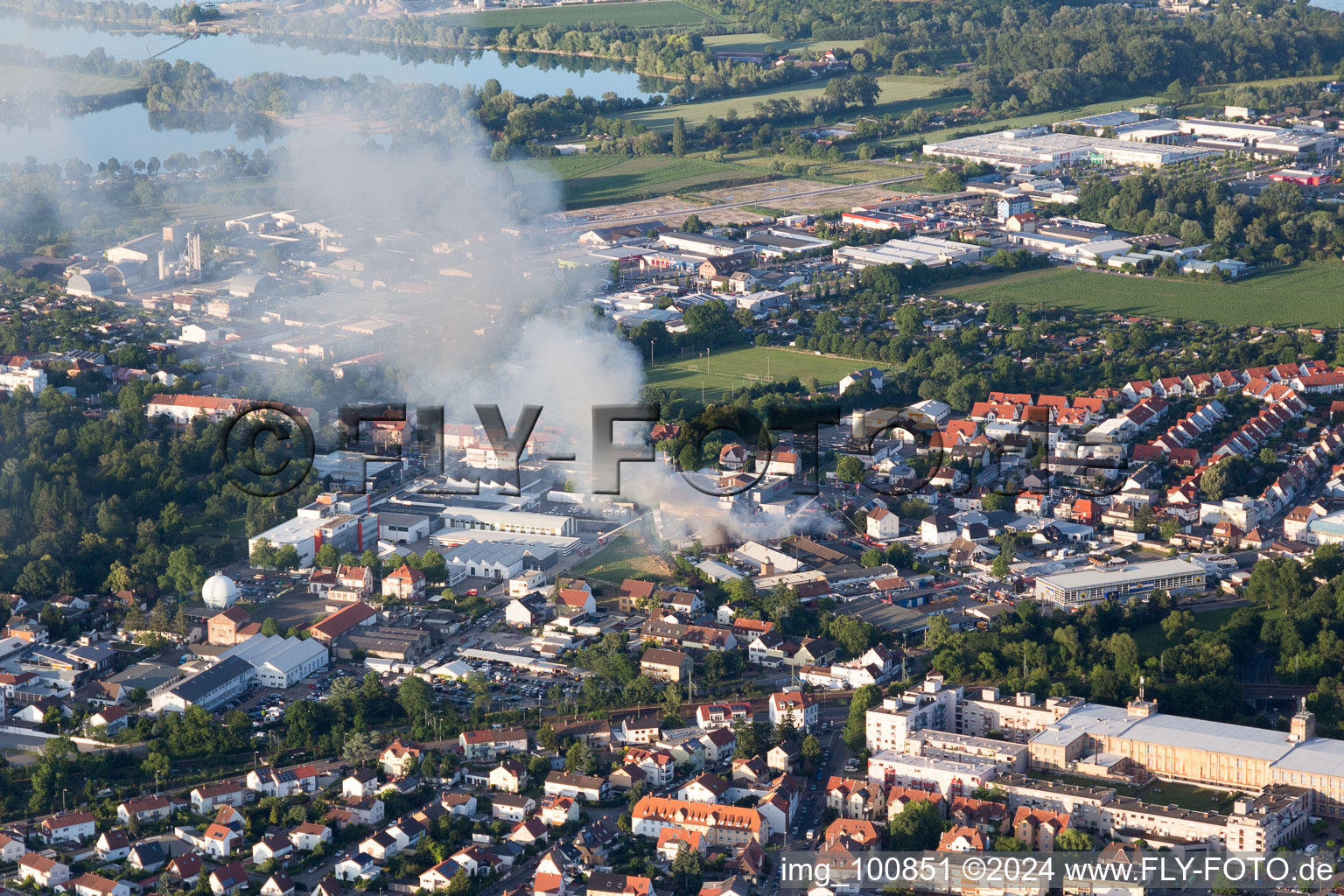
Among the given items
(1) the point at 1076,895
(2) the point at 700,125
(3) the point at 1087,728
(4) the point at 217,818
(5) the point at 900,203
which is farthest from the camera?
(2) the point at 700,125

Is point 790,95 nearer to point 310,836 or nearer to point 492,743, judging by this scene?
point 492,743

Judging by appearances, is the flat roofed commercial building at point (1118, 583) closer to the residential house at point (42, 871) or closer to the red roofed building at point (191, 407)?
the residential house at point (42, 871)

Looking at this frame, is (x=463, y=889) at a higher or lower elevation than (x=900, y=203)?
lower

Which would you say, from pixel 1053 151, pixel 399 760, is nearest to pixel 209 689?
pixel 399 760

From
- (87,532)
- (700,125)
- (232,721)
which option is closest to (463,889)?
(232,721)

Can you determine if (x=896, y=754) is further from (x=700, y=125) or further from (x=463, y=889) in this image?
(x=700, y=125)

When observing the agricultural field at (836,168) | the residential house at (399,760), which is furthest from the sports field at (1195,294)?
the residential house at (399,760)

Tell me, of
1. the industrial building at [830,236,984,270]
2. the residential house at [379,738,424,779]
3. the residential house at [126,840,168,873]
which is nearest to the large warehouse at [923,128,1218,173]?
the industrial building at [830,236,984,270]

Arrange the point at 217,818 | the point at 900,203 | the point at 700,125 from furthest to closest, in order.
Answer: the point at 700,125 < the point at 900,203 < the point at 217,818
